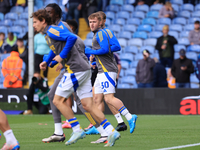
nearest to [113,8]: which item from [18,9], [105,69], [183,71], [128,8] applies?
[128,8]

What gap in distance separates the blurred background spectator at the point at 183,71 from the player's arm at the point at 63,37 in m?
7.76

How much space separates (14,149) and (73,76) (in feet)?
4.09

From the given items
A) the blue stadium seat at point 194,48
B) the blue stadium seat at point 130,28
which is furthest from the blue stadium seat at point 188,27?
the blue stadium seat at point 130,28

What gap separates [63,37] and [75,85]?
650 mm

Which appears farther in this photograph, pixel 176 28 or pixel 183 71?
pixel 176 28

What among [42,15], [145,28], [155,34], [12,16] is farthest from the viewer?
[12,16]

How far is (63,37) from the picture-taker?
16.8 ft

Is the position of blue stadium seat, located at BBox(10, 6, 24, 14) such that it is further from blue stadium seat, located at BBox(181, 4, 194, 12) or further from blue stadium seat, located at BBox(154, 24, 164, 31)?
blue stadium seat, located at BBox(181, 4, 194, 12)

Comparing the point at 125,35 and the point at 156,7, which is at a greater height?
the point at 156,7

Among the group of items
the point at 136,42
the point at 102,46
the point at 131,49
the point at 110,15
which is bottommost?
the point at 131,49

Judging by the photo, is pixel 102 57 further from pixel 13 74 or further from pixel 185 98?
pixel 13 74

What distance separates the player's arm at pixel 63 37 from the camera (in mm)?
5070

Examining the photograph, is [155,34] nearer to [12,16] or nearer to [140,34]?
[140,34]

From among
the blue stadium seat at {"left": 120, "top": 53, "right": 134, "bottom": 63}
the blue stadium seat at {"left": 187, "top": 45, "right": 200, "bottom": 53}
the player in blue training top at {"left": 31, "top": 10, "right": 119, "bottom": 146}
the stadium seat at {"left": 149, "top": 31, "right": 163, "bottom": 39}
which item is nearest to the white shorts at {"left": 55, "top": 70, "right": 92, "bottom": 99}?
the player in blue training top at {"left": 31, "top": 10, "right": 119, "bottom": 146}
